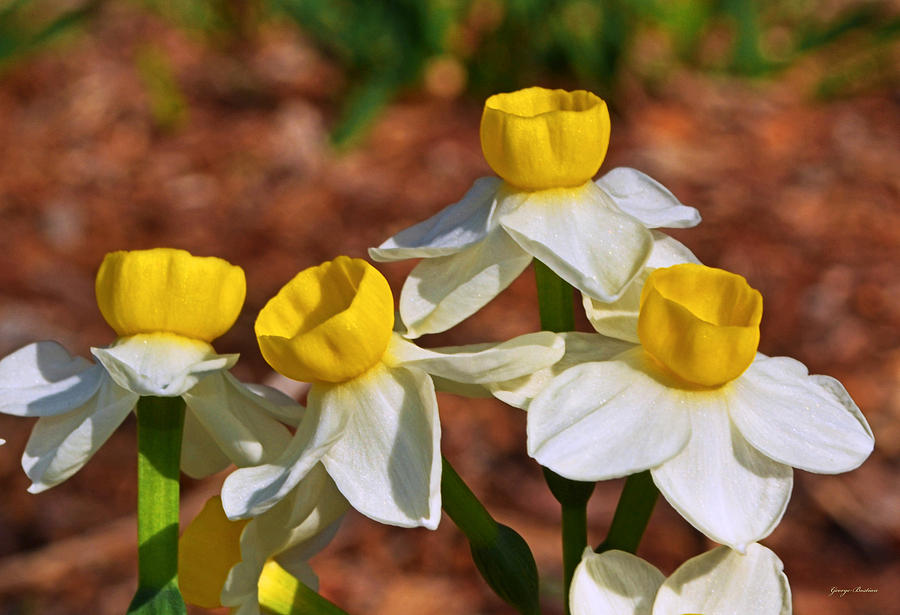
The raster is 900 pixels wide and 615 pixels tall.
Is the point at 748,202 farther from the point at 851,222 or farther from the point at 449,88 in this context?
the point at 449,88

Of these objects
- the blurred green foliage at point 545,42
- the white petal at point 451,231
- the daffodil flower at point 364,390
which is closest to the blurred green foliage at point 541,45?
the blurred green foliage at point 545,42

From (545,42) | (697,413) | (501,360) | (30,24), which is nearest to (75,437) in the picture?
(501,360)

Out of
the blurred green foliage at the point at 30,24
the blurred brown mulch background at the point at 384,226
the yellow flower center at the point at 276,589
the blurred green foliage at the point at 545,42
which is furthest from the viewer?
the blurred green foliage at the point at 30,24

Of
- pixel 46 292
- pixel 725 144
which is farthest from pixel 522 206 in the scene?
pixel 725 144

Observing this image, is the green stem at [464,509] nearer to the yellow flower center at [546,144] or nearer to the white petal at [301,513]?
the white petal at [301,513]

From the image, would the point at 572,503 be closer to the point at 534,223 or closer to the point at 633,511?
the point at 633,511

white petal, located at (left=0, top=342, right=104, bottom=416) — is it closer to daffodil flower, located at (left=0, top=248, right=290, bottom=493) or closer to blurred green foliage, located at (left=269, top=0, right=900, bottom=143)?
daffodil flower, located at (left=0, top=248, right=290, bottom=493)

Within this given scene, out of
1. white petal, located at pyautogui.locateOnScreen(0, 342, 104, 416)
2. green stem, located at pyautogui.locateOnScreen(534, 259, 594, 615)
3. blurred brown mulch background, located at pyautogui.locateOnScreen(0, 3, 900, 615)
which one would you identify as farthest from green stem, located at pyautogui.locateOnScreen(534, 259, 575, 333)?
blurred brown mulch background, located at pyautogui.locateOnScreen(0, 3, 900, 615)
